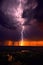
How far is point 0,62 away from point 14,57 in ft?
6.60

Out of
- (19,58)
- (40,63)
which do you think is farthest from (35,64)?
(19,58)

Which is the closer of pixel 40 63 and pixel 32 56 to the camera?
pixel 40 63

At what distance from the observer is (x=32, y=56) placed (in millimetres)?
Answer: 23781

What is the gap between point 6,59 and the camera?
22.3 meters

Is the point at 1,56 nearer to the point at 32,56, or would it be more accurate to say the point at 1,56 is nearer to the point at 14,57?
the point at 14,57

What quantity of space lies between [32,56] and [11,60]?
120 inches

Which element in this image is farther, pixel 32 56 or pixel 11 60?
pixel 32 56

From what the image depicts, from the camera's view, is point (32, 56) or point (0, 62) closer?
point (0, 62)

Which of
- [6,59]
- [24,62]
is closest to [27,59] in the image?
[24,62]

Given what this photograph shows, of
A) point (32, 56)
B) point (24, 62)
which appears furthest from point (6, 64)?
point (32, 56)

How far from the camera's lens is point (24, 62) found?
2208 centimetres

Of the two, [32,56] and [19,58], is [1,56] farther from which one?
[32,56]

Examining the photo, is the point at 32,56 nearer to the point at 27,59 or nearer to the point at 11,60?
the point at 27,59

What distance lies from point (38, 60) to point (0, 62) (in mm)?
4565
